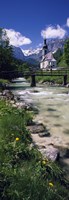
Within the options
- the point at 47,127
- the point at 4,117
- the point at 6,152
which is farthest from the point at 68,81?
the point at 6,152

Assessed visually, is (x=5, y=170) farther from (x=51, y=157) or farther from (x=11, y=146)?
(x=51, y=157)

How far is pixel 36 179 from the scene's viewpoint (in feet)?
23.9

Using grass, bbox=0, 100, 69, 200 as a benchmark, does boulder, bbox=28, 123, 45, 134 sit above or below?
below

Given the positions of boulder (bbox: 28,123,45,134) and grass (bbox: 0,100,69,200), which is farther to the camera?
boulder (bbox: 28,123,45,134)

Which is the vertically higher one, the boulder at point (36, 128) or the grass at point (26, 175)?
the grass at point (26, 175)

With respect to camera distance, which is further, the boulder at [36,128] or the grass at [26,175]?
the boulder at [36,128]

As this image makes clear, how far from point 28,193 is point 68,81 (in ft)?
182

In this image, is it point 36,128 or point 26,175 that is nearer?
point 26,175

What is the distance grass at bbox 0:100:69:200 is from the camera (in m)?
6.83

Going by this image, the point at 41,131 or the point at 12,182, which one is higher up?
the point at 12,182

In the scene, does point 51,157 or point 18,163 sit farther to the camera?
point 51,157

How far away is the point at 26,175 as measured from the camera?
7.40m

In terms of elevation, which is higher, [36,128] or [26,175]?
[26,175]

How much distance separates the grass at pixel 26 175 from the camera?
683 centimetres
